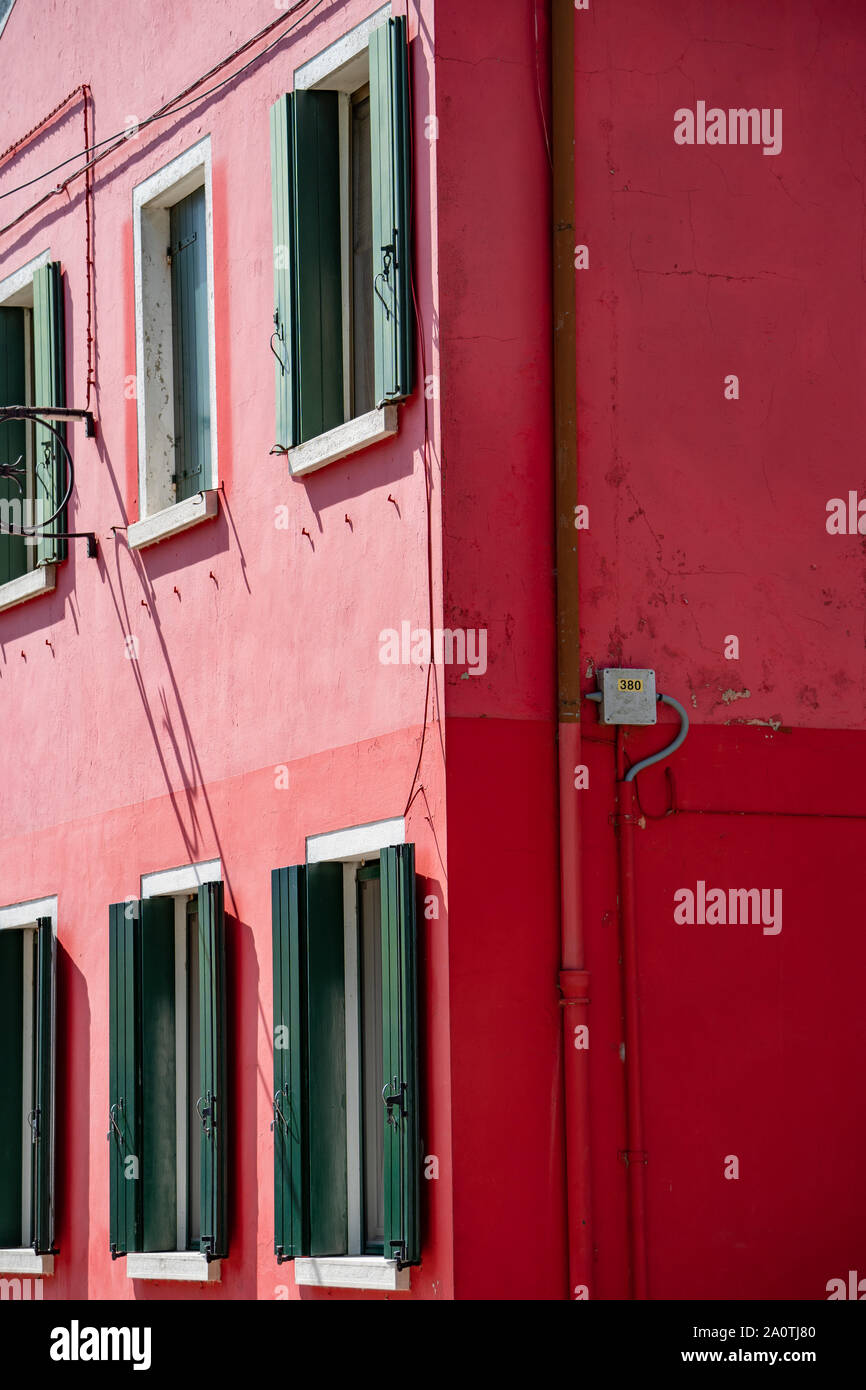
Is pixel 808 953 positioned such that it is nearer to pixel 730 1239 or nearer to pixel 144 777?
pixel 730 1239

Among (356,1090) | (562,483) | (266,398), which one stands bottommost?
(356,1090)

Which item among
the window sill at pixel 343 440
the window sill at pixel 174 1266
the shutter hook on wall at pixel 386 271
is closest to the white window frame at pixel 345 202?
the window sill at pixel 343 440

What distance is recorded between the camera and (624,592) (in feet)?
33.8

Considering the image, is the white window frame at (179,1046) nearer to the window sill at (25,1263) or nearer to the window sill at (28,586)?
the window sill at (25,1263)

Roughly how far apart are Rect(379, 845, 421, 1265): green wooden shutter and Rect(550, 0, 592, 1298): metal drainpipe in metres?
0.60

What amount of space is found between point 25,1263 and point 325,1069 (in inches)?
132

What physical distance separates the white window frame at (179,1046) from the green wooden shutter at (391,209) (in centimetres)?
268

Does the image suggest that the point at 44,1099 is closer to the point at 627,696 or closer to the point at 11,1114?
the point at 11,1114

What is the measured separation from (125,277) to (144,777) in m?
2.63

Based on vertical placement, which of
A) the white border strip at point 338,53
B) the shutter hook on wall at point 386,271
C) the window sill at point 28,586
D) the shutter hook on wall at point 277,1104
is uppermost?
the white border strip at point 338,53

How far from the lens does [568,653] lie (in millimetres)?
10031

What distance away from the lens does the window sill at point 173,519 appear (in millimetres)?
11773

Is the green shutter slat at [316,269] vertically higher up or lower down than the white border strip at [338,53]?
lower down
